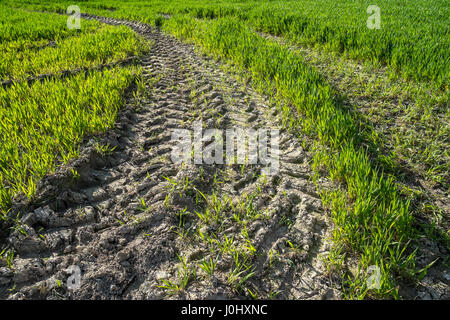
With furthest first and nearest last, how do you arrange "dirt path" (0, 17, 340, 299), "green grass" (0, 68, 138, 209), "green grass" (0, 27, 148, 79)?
"green grass" (0, 27, 148, 79)
"green grass" (0, 68, 138, 209)
"dirt path" (0, 17, 340, 299)

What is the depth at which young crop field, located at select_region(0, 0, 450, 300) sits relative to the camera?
4.50ft

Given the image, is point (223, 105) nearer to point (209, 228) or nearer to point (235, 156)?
point (235, 156)

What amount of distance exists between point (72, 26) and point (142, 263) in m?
8.54

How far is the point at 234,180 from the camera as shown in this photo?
2066mm

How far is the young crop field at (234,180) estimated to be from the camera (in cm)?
137

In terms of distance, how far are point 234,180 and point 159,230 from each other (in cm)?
71

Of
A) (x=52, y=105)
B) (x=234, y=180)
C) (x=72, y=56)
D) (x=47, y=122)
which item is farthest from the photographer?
(x=72, y=56)

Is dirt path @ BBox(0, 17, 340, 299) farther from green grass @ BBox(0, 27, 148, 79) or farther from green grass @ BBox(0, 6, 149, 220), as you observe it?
green grass @ BBox(0, 27, 148, 79)

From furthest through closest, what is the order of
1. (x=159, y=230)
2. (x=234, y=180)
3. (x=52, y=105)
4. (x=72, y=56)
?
(x=72, y=56)
(x=52, y=105)
(x=234, y=180)
(x=159, y=230)

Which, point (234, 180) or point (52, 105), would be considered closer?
point (234, 180)

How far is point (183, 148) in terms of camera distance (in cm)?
243

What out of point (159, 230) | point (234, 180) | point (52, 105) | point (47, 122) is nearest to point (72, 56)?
point (52, 105)

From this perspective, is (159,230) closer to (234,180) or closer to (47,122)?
(234,180)

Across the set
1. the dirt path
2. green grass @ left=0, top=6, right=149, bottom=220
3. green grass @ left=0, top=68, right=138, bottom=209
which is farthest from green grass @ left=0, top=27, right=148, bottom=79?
the dirt path
